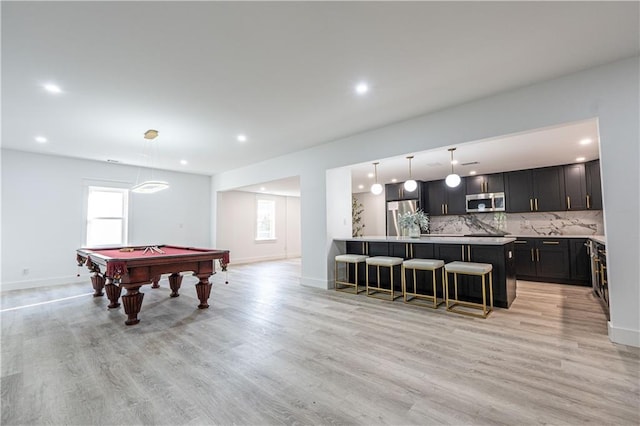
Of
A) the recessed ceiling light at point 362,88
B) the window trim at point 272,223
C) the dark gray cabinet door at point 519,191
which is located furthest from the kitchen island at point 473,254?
the window trim at point 272,223

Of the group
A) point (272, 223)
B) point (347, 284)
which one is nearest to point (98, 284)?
point (347, 284)

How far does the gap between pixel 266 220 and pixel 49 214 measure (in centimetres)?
543

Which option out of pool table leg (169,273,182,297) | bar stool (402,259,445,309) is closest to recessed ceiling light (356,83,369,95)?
bar stool (402,259,445,309)

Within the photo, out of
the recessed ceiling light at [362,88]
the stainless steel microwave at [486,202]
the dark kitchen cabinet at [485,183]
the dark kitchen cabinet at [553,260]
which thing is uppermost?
the recessed ceiling light at [362,88]

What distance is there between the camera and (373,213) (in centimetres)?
975

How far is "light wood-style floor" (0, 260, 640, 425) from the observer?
5.58 feet

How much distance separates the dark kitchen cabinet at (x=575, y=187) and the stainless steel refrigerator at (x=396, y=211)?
304 centimetres

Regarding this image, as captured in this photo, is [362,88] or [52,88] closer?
[52,88]

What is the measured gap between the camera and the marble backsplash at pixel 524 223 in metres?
5.59

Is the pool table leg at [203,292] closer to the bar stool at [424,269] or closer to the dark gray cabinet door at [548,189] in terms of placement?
the bar stool at [424,269]

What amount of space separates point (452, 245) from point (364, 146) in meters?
2.07

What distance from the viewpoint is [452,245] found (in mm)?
4137

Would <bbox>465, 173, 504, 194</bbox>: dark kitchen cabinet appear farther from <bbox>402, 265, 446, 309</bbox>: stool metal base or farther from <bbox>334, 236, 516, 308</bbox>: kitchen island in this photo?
<bbox>402, 265, 446, 309</bbox>: stool metal base

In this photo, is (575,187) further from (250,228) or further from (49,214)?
(49,214)
